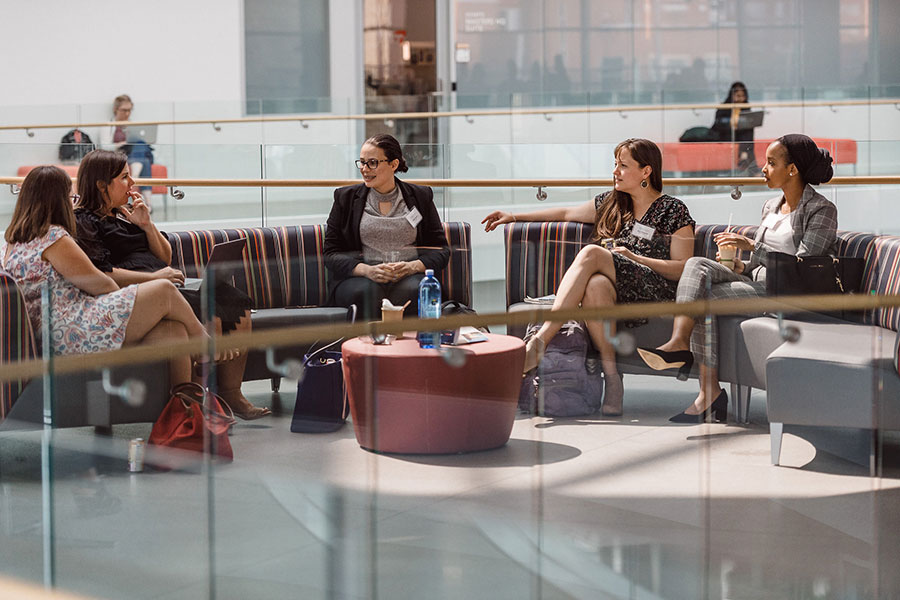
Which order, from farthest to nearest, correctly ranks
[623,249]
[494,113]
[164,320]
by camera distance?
1. [494,113]
2. [623,249]
3. [164,320]

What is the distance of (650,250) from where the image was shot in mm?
Answer: 4305

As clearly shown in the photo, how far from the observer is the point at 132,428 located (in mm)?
2486

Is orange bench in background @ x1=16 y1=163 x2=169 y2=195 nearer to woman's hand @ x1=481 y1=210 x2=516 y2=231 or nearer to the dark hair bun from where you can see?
woman's hand @ x1=481 y1=210 x2=516 y2=231

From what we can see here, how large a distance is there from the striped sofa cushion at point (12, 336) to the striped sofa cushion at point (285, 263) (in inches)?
20.2

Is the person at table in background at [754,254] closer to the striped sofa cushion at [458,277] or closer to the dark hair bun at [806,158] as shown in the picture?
the dark hair bun at [806,158]

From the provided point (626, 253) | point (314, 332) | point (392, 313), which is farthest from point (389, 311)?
point (626, 253)

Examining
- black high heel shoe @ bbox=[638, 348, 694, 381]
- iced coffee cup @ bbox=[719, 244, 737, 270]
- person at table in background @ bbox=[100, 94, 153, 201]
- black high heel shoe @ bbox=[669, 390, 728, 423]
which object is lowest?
black high heel shoe @ bbox=[669, 390, 728, 423]

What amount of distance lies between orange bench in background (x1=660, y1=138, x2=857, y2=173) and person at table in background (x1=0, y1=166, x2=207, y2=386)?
14.9 feet

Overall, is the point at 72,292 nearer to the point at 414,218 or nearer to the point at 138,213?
the point at 138,213

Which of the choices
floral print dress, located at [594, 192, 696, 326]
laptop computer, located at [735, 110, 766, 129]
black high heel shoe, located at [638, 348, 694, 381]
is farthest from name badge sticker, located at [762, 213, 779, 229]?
laptop computer, located at [735, 110, 766, 129]

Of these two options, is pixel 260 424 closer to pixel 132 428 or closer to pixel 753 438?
pixel 132 428

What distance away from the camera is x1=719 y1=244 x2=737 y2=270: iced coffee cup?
344 cm

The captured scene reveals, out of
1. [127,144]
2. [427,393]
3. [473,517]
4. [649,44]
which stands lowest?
[473,517]

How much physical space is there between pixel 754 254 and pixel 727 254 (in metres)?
0.12
